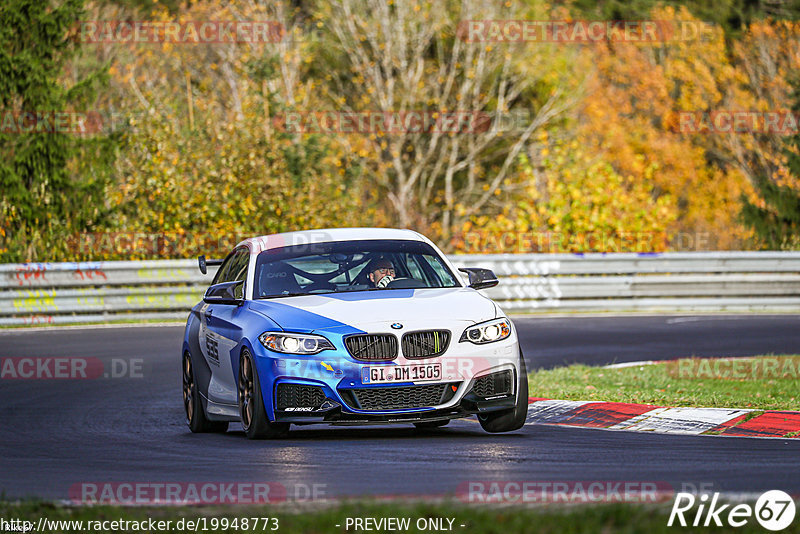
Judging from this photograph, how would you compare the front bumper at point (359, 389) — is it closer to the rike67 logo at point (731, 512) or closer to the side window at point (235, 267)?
the side window at point (235, 267)

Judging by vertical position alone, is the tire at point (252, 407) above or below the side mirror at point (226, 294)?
below

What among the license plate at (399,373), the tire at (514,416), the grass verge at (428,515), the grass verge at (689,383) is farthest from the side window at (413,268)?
the grass verge at (428,515)

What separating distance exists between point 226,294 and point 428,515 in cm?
484

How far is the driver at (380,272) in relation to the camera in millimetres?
10719

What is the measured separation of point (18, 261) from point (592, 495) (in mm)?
19886

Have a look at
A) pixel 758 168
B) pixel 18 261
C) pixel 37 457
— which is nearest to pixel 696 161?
pixel 758 168

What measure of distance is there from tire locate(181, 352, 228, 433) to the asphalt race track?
14cm

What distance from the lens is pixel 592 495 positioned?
6.86 metres

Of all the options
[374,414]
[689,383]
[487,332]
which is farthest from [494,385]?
[689,383]

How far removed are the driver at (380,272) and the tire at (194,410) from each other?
180cm

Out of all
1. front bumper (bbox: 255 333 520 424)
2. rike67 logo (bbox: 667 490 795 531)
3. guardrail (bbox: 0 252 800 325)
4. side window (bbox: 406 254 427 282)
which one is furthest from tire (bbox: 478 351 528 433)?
guardrail (bbox: 0 252 800 325)

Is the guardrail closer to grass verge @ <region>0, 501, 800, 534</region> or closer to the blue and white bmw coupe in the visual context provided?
the blue and white bmw coupe

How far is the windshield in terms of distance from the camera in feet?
35.0

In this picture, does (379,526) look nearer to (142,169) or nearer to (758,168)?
(142,169)
